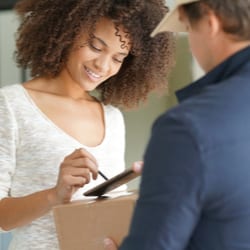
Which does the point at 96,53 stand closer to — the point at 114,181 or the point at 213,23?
the point at 114,181

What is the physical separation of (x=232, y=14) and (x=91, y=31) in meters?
0.65

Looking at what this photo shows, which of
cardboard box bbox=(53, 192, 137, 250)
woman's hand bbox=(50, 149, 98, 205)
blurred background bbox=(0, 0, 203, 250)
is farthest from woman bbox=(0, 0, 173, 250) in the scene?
blurred background bbox=(0, 0, 203, 250)

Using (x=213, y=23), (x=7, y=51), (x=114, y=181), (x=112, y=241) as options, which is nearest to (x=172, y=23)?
(x=213, y=23)

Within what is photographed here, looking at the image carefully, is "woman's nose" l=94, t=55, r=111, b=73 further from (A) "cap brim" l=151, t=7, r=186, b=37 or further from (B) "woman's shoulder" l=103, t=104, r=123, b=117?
(A) "cap brim" l=151, t=7, r=186, b=37

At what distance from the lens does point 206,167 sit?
805mm

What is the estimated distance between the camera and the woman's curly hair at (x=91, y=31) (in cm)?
151

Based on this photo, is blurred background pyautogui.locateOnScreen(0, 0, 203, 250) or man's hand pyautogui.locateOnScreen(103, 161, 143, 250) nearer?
man's hand pyautogui.locateOnScreen(103, 161, 143, 250)

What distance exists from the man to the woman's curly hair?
0.65 metres

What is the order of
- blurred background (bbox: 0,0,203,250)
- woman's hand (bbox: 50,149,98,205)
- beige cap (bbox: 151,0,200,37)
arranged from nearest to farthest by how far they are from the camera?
1. beige cap (bbox: 151,0,200,37)
2. woman's hand (bbox: 50,149,98,205)
3. blurred background (bbox: 0,0,203,250)

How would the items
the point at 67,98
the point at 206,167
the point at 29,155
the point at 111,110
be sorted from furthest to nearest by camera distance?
the point at 111,110, the point at 67,98, the point at 29,155, the point at 206,167

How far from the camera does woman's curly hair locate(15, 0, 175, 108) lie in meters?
1.51

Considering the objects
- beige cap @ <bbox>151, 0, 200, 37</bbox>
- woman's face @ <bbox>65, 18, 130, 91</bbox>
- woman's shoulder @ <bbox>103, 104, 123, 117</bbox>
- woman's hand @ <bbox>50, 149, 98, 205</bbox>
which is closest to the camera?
beige cap @ <bbox>151, 0, 200, 37</bbox>

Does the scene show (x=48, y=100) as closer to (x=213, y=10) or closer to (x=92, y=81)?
(x=92, y=81)

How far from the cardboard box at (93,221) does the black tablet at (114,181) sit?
0.9 inches
